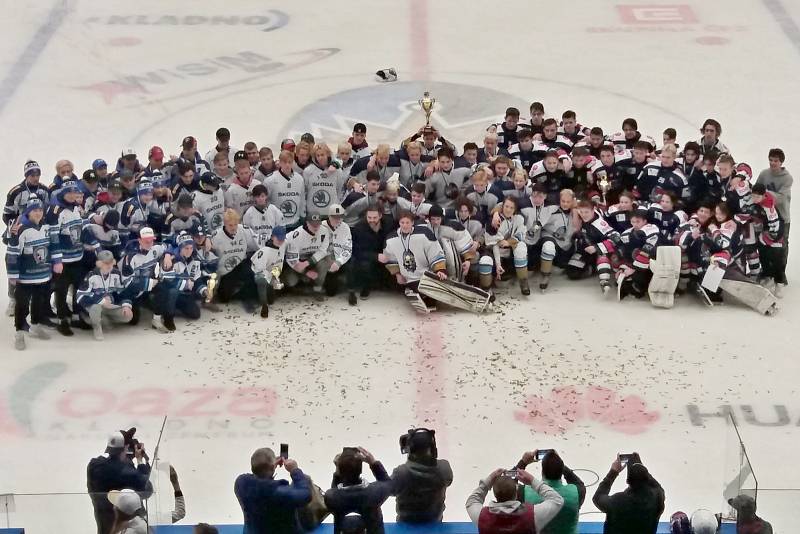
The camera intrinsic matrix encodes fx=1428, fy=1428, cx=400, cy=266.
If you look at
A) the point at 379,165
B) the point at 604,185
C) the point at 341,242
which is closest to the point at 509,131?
the point at 604,185

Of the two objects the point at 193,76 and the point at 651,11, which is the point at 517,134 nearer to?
the point at 193,76

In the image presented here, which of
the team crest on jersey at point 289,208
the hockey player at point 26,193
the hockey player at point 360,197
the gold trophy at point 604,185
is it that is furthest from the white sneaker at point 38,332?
the gold trophy at point 604,185

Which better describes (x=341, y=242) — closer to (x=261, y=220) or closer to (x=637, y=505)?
(x=261, y=220)

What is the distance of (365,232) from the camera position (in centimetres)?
1023

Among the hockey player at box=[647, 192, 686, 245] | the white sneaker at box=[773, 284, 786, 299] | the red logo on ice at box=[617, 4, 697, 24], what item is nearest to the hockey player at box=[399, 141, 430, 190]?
the hockey player at box=[647, 192, 686, 245]

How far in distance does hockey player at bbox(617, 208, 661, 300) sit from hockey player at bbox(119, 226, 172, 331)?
3216 mm

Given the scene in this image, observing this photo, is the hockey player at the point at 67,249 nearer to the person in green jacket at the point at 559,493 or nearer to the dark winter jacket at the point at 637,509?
the person in green jacket at the point at 559,493

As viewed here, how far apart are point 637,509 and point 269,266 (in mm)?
4502

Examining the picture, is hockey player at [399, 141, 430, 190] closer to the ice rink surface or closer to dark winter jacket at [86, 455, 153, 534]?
the ice rink surface

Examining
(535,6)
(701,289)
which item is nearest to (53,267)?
(701,289)

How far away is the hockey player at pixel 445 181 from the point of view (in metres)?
10.8

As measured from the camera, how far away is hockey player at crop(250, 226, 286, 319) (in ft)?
32.7

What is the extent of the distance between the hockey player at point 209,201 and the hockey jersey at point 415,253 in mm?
1294

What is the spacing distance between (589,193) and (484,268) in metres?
1.43
